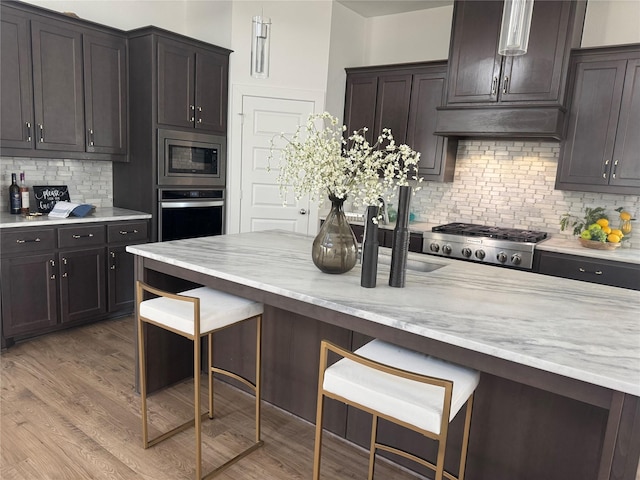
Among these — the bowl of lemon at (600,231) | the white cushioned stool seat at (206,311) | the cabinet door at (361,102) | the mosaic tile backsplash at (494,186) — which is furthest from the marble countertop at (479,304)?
the cabinet door at (361,102)

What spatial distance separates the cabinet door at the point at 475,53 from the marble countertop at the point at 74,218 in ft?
9.67

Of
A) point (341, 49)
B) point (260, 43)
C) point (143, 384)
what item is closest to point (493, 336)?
point (143, 384)

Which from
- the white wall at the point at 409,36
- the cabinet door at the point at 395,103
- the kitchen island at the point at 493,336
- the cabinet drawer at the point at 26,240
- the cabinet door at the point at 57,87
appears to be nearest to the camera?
the kitchen island at the point at 493,336

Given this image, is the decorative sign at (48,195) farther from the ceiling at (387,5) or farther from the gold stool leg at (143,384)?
the ceiling at (387,5)

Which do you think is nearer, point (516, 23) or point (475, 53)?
point (516, 23)

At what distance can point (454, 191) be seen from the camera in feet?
14.9

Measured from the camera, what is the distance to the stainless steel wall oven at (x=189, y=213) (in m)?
4.04

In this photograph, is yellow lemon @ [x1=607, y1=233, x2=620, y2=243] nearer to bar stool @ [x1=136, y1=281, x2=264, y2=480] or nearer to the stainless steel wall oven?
bar stool @ [x1=136, y1=281, x2=264, y2=480]

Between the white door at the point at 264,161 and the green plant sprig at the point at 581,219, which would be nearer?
the green plant sprig at the point at 581,219

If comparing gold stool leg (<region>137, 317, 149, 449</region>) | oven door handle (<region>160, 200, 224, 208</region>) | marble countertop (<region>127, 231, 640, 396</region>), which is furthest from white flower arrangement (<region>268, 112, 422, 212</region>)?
oven door handle (<region>160, 200, 224, 208</region>)

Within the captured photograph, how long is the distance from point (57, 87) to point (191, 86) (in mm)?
1088

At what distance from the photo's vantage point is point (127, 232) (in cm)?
383

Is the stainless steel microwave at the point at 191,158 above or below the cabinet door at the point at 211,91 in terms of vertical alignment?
below

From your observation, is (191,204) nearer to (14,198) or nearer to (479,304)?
(14,198)
